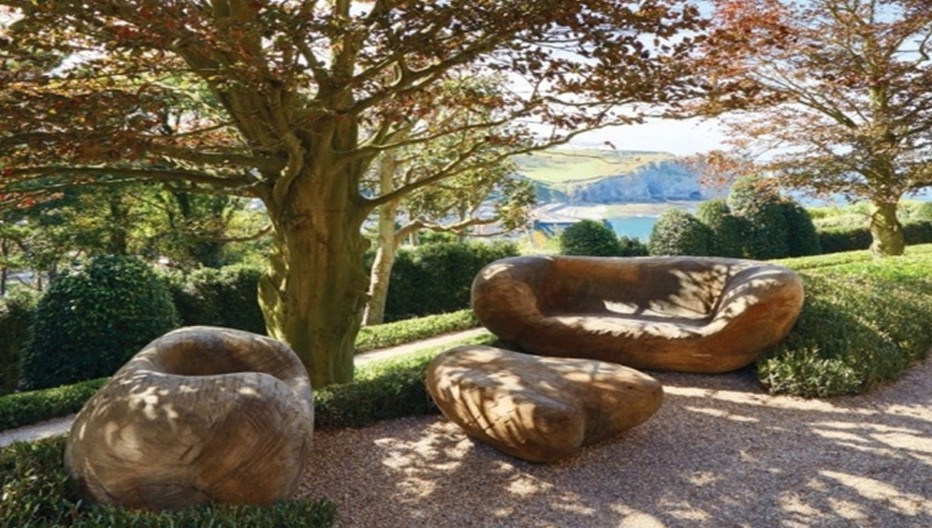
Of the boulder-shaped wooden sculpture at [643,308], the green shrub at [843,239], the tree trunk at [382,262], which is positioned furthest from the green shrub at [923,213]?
the boulder-shaped wooden sculpture at [643,308]

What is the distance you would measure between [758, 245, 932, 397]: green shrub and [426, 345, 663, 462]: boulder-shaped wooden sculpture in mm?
1902

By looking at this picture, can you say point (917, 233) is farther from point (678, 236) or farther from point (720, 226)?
point (678, 236)

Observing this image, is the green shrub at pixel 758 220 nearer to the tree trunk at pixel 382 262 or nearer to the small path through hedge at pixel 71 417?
the small path through hedge at pixel 71 417

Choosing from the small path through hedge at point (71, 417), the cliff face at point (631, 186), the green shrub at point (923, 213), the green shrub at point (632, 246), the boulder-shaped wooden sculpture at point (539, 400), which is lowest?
the small path through hedge at point (71, 417)

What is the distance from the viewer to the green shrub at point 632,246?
52.9ft

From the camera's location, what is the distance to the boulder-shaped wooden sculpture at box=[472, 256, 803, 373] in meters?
5.96

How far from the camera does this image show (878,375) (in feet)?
19.5

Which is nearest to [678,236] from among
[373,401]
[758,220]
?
[758,220]

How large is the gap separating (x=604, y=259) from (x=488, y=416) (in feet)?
12.0

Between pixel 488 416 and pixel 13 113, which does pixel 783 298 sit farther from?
pixel 13 113

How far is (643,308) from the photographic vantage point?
23.7 feet

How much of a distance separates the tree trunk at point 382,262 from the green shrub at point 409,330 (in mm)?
865

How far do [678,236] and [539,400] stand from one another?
42.0 ft

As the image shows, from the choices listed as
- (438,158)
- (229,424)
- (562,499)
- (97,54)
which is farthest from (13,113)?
(438,158)
